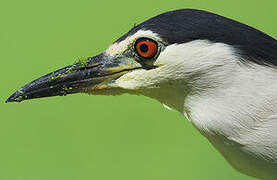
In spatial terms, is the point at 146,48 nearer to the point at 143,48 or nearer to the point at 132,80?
the point at 143,48

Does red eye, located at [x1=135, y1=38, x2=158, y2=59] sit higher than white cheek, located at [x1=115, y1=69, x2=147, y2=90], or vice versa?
red eye, located at [x1=135, y1=38, x2=158, y2=59]

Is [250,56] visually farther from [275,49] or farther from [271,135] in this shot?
[271,135]

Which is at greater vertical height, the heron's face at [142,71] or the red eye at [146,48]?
the red eye at [146,48]

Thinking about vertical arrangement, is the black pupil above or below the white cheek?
above

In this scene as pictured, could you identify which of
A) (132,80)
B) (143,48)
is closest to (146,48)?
(143,48)

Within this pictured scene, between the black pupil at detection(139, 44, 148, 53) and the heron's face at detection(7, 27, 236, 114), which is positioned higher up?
the black pupil at detection(139, 44, 148, 53)

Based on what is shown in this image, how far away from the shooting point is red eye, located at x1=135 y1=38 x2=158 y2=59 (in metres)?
1.40

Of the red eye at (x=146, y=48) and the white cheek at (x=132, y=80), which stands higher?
the red eye at (x=146, y=48)

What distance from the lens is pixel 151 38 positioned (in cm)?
140

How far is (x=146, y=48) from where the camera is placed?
1.41 m

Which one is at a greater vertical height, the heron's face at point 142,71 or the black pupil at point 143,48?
the black pupil at point 143,48

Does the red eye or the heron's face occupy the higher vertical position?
the red eye

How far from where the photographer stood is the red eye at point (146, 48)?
140cm

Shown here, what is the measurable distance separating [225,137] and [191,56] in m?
0.24
